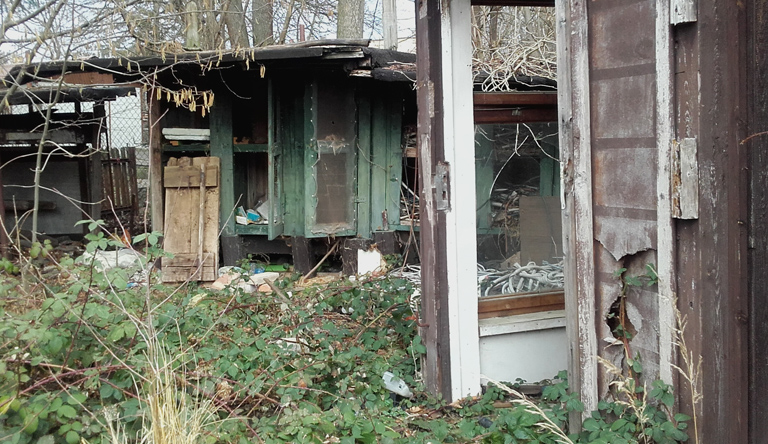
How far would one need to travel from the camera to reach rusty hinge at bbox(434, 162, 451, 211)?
13.9ft

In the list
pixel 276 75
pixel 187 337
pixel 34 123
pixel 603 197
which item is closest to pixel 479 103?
pixel 603 197

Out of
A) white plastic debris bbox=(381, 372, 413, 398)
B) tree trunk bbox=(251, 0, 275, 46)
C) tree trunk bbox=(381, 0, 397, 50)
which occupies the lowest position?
white plastic debris bbox=(381, 372, 413, 398)

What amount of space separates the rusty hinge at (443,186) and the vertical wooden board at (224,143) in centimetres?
479

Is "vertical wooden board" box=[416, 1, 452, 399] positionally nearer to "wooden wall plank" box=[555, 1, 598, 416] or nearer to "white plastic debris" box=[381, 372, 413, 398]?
"white plastic debris" box=[381, 372, 413, 398]

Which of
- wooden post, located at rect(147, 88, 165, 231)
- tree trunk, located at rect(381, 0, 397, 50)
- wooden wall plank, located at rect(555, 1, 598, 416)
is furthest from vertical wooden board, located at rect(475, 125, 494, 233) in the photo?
tree trunk, located at rect(381, 0, 397, 50)

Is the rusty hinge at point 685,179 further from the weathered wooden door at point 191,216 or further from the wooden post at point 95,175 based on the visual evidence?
the wooden post at point 95,175

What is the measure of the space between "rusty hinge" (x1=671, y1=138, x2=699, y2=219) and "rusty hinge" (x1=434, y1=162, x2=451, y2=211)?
160cm

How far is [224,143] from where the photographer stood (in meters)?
8.54

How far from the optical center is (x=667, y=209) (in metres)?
2.88

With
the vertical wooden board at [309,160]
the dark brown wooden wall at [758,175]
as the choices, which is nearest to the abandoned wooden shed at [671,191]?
the dark brown wooden wall at [758,175]

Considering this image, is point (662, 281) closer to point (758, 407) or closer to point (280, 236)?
point (758, 407)

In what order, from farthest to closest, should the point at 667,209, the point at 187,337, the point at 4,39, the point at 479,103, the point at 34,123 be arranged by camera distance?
the point at 34,123 → the point at 4,39 → the point at 479,103 → the point at 187,337 → the point at 667,209

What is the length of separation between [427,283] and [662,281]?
1.69 metres

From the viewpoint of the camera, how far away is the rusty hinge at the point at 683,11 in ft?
8.99
